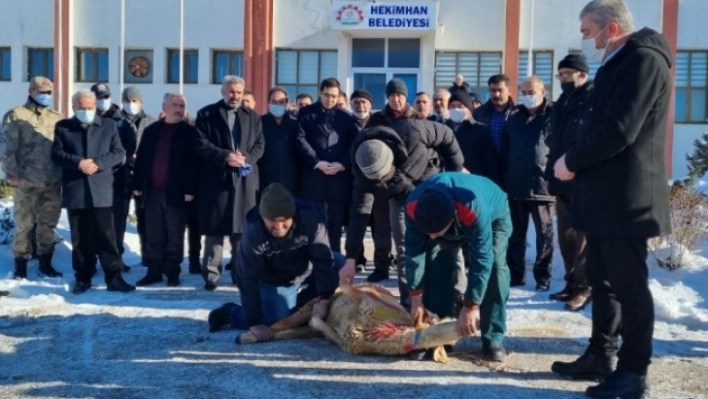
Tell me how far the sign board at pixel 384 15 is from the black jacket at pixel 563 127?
12648 millimetres

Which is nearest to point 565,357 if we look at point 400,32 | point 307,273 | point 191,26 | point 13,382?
point 307,273

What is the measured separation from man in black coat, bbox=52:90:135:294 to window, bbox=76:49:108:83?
46.6 ft

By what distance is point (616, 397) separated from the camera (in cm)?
412

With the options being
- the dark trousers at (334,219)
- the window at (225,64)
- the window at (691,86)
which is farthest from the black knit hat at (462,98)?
the window at (691,86)

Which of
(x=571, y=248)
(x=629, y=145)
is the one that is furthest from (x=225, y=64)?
(x=629, y=145)

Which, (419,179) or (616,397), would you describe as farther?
A: (419,179)

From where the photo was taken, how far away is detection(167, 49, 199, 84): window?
2028 cm

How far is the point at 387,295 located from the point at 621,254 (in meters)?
1.88

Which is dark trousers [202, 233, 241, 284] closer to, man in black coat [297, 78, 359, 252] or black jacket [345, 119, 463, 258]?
man in black coat [297, 78, 359, 252]

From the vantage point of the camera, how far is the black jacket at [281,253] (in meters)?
5.35

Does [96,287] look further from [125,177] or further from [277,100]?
[277,100]

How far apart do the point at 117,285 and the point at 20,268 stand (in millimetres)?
1229

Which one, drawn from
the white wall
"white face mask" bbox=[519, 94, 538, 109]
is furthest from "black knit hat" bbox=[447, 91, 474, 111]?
the white wall

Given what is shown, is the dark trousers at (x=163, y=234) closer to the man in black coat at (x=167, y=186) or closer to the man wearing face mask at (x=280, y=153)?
the man in black coat at (x=167, y=186)
